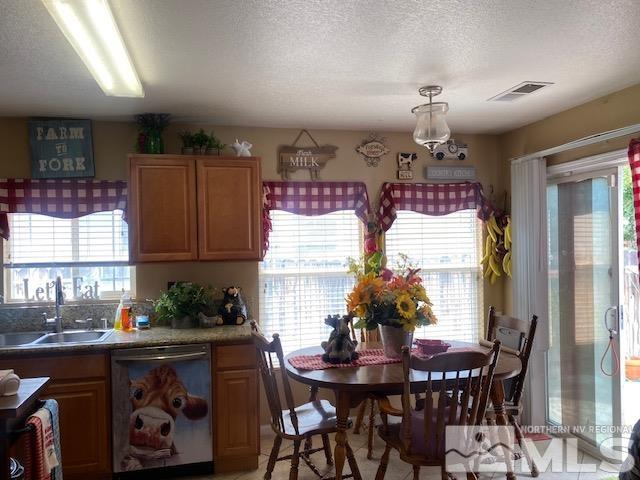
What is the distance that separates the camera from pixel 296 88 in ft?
9.54

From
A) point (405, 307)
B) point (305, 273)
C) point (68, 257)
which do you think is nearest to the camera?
point (405, 307)

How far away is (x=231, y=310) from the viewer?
3467 millimetres

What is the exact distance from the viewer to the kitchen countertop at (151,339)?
283 centimetres

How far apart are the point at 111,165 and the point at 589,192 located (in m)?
3.37

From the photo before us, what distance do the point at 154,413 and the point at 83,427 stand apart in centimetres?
41

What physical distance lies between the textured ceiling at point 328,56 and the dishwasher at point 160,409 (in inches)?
62.0

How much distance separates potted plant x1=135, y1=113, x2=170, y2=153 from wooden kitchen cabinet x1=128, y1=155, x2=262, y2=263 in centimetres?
12

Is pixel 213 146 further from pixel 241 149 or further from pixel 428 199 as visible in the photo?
pixel 428 199

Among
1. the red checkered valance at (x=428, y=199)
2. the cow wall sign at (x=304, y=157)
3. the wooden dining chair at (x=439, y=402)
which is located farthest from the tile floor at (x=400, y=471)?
the cow wall sign at (x=304, y=157)

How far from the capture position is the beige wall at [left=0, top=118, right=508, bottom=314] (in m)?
3.45

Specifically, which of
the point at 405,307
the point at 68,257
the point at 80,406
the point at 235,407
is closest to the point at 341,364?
the point at 405,307

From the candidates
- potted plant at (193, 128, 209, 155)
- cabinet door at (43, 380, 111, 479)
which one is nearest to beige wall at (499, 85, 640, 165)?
potted plant at (193, 128, 209, 155)

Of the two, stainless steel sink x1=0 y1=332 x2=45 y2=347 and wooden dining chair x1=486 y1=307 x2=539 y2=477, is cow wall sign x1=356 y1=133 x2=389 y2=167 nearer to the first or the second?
wooden dining chair x1=486 y1=307 x2=539 y2=477

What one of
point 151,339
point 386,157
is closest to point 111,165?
point 151,339
